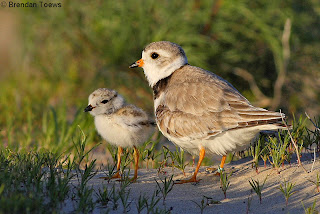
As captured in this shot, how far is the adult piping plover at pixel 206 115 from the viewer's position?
3.82 m

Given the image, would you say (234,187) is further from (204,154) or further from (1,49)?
(1,49)

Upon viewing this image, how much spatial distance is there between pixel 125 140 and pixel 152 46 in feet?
3.85

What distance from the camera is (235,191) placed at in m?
3.72

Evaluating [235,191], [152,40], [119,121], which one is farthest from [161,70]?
[152,40]

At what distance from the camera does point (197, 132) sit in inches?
157

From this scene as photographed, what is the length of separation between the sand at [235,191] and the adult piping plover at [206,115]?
Answer: 24 cm

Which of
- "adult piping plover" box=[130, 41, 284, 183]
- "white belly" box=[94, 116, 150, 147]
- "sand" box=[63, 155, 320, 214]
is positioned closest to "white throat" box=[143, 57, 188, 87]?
"adult piping plover" box=[130, 41, 284, 183]

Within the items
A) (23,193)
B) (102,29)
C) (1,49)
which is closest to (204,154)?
(23,193)

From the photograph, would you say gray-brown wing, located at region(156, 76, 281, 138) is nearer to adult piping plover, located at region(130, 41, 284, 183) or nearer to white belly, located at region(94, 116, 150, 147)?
adult piping plover, located at region(130, 41, 284, 183)

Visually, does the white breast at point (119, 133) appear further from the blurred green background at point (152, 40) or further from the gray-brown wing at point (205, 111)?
the blurred green background at point (152, 40)

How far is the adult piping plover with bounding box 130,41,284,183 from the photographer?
3818 mm

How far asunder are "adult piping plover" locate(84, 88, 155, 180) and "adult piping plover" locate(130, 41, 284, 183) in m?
0.18

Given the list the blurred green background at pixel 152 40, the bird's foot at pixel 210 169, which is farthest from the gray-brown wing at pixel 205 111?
the blurred green background at pixel 152 40

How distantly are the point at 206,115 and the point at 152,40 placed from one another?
3398 millimetres
